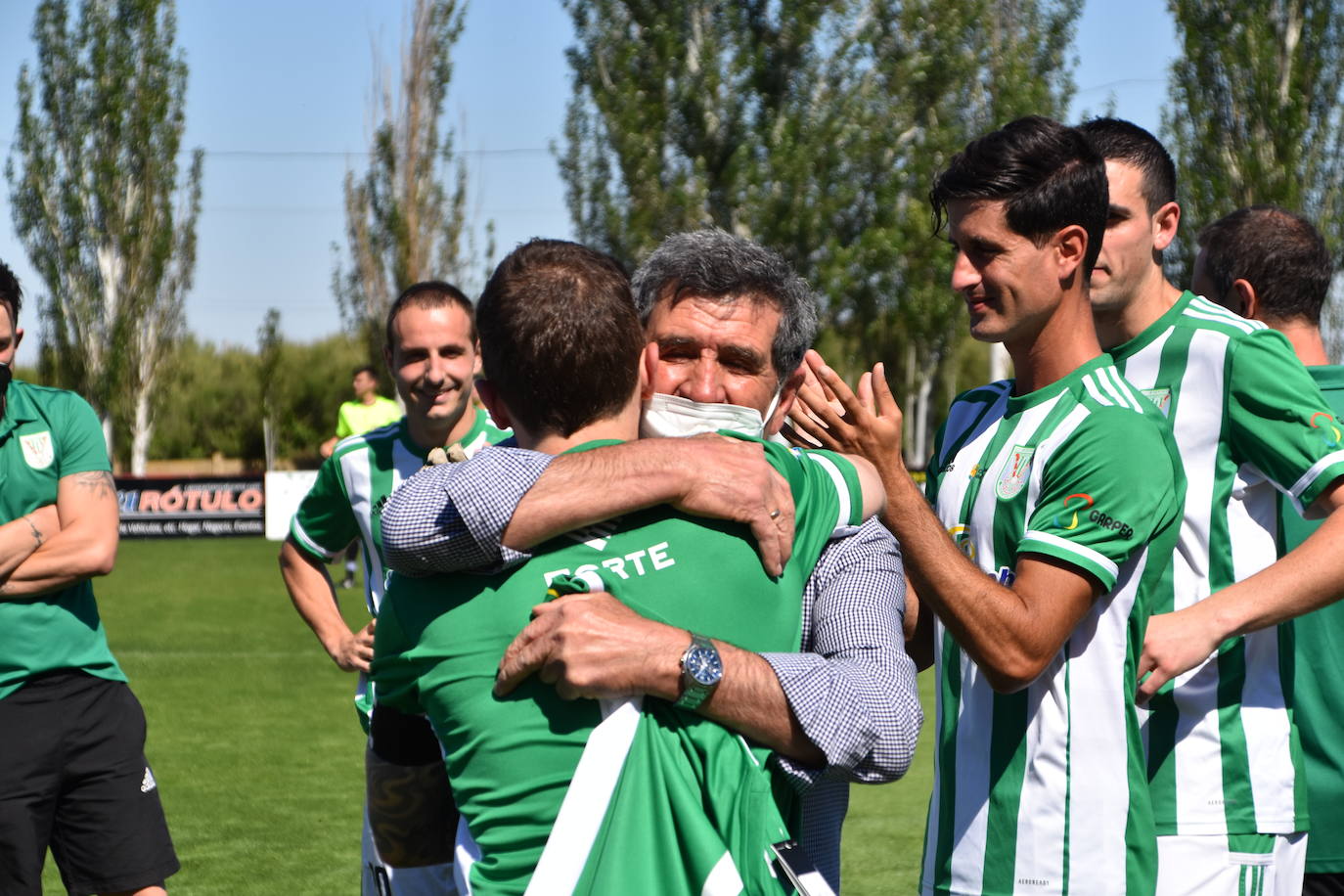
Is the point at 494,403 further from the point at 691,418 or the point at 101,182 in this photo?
the point at 101,182

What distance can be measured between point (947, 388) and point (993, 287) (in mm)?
46235

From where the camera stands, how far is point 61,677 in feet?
14.6

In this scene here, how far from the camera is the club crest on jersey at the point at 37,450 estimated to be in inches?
175

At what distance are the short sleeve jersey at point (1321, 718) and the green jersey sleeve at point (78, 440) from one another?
346cm

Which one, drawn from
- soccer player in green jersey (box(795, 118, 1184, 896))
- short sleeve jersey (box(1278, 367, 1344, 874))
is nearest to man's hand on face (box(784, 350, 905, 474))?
soccer player in green jersey (box(795, 118, 1184, 896))

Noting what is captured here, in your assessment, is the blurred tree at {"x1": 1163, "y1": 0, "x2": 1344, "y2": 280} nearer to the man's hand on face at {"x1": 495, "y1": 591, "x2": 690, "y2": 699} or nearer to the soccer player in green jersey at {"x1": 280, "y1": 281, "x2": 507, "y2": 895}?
the soccer player in green jersey at {"x1": 280, "y1": 281, "x2": 507, "y2": 895}

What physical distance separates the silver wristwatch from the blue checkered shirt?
3.9 inches

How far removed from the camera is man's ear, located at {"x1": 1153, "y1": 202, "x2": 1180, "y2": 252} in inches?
127

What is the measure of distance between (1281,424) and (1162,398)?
0.80ft

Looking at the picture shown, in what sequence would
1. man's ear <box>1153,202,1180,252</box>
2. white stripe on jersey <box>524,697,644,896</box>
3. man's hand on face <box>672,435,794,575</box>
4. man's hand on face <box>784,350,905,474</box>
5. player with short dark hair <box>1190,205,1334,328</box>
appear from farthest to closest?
player with short dark hair <box>1190,205,1334,328</box> < man's ear <box>1153,202,1180,252</box> < man's hand on face <box>784,350,905,474</box> < man's hand on face <box>672,435,794,575</box> < white stripe on jersey <box>524,697,644,896</box>

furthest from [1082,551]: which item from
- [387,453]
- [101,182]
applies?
[101,182]

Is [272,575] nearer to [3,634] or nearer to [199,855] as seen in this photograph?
[199,855]

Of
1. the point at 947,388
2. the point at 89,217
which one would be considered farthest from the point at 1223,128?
the point at 89,217

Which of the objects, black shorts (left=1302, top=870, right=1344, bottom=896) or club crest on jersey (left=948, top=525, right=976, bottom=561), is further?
black shorts (left=1302, top=870, right=1344, bottom=896)
